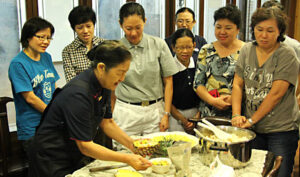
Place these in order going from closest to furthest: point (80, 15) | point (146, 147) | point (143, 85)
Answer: point (146, 147), point (143, 85), point (80, 15)

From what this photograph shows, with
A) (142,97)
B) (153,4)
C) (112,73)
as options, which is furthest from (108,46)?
(153,4)

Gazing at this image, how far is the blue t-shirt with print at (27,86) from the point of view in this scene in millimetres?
1959

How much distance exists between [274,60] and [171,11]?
2.34 meters

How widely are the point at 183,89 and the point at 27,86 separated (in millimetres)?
1122

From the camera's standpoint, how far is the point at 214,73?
6.66 feet

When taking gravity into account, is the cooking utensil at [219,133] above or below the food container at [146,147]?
above

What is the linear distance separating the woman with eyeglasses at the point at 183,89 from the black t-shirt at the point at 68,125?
92cm

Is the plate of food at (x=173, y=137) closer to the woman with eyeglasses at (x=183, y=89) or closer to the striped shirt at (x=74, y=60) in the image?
the woman with eyeglasses at (x=183, y=89)

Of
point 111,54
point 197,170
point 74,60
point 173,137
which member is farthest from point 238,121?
point 74,60

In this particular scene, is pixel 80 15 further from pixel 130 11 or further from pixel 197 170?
pixel 197 170

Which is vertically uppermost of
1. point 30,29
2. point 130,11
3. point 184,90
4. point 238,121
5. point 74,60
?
point 130,11

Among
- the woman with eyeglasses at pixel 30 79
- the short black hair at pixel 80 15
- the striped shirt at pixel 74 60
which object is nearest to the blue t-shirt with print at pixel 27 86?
the woman with eyeglasses at pixel 30 79

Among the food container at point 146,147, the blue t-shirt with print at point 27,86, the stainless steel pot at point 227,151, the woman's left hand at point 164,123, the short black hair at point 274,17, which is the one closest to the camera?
the stainless steel pot at point 227,151

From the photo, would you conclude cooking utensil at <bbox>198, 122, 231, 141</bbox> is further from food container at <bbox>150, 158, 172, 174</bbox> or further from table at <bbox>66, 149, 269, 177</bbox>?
food container at <bbox>150, 158, 172, 174</bbox>
